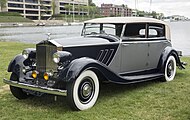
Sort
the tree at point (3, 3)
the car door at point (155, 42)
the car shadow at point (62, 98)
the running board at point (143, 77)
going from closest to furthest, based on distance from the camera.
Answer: the car shadow at point (62, 98) < the running board at point (143, 77) < the car door at point (155, 42) < the tree at point (3, 3)

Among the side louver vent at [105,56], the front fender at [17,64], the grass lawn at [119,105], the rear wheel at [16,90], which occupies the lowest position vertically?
the grass lawn at [119,105]

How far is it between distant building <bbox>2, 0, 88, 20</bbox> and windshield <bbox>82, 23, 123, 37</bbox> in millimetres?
98989

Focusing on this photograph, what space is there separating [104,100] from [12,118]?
182 centimetres

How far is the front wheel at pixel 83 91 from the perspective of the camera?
14.9 ft

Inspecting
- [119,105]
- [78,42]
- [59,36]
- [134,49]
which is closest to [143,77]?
[134,49]

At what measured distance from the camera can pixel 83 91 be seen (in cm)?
479

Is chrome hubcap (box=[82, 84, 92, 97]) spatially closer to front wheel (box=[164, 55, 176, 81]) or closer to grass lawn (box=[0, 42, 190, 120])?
grass lawn (box=[0, 42, 190, 120])

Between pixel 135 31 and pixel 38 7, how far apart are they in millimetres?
108106

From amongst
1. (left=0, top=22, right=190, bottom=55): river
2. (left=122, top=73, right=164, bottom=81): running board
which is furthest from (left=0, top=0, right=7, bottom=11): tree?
(left=122, top=73, right=164, bottom=81): running board

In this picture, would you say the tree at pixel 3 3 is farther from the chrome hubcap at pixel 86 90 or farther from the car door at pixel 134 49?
the chrome hubcap at pixel 86 90

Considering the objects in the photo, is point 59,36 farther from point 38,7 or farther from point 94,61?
point 38,7

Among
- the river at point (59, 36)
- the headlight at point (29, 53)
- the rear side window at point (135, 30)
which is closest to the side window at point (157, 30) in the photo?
the rear side window at point (135, 30)

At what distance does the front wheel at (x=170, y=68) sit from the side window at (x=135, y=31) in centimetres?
102

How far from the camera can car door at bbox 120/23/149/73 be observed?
19.5ft
